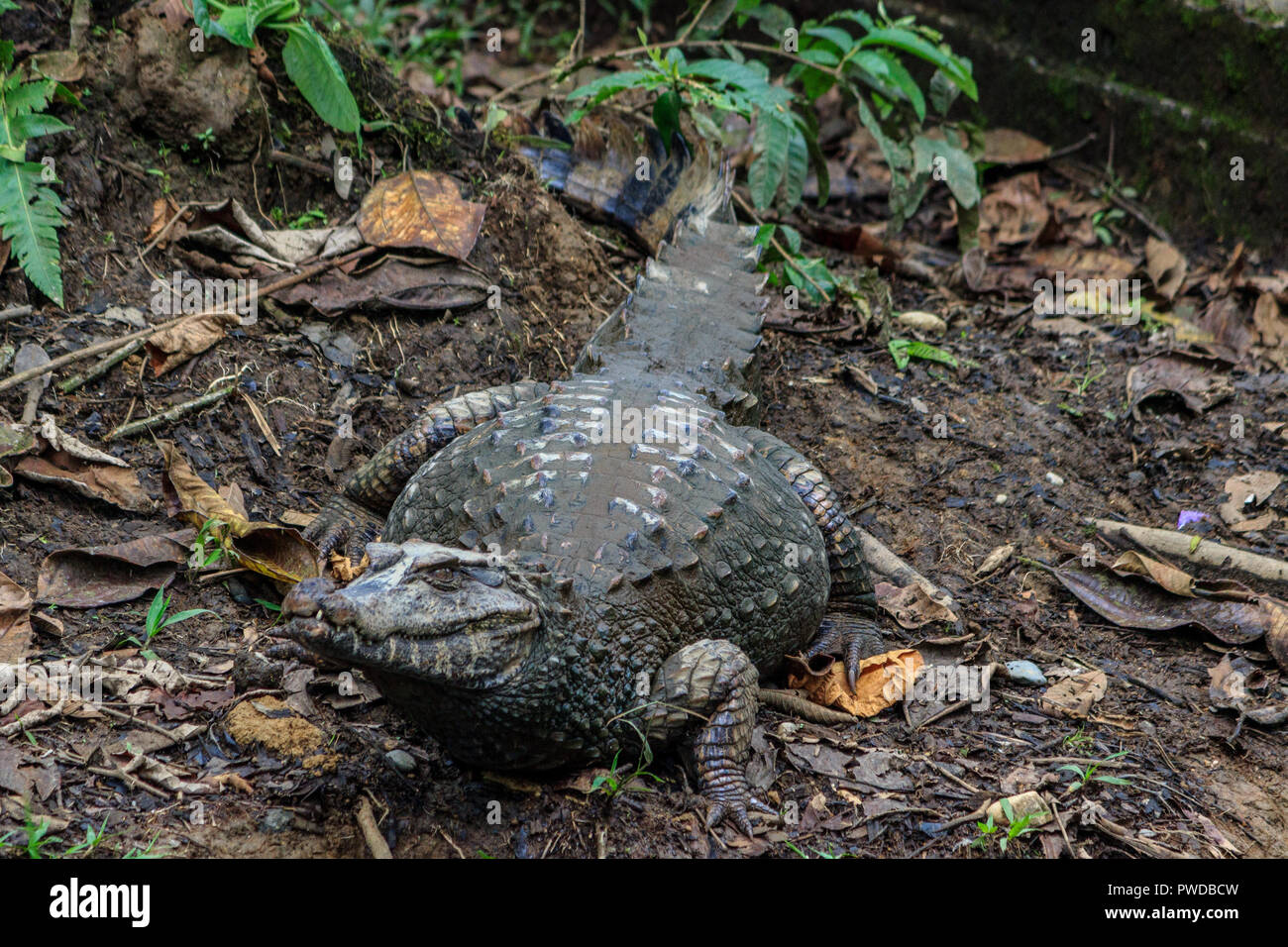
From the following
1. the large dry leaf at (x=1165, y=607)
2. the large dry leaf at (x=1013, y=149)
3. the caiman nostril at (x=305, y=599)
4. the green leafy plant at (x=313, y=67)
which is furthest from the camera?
the large dry leaf at (x=1013, y=149)

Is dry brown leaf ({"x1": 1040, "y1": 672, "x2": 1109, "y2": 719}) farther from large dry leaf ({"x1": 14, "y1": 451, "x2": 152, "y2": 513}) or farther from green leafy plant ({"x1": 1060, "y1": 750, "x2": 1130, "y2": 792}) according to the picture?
large dry leaf ({"x1": 14, "y1": 451, "x2": 152, "y2": 513})

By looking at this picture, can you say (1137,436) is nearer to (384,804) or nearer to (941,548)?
(941,548)

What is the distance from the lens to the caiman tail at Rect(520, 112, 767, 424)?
5.10 m

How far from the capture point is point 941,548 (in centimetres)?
539

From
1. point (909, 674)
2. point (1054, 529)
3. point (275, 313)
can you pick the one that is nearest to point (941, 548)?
point (1054, 529)

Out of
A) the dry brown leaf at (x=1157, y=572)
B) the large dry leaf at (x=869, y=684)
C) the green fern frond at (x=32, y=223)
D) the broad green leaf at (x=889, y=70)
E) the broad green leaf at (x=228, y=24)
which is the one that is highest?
the broad green leaf at (x=889, y=70)

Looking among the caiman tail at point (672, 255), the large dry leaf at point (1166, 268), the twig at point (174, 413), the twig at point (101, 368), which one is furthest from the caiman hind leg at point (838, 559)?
the large dry leaf at point (1166, 268)

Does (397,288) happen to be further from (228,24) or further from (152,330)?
(228,24)

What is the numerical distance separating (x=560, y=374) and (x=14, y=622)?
304 centimetres

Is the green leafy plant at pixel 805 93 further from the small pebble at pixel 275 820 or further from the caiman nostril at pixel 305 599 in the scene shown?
the small pebble at pixel 275 820

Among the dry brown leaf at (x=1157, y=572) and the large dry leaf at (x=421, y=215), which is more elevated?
the large dry leaf at (x=421, y=215)

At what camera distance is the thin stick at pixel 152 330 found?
4.54 meters

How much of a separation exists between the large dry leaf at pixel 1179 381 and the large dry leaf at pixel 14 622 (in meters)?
5.69

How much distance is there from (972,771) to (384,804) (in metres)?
2.05
